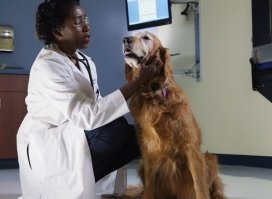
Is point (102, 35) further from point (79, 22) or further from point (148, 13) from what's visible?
point (79, 22)

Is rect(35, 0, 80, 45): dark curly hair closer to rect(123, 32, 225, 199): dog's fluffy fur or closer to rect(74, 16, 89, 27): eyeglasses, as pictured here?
rect(74, 16, 89, 27): eyeglasses

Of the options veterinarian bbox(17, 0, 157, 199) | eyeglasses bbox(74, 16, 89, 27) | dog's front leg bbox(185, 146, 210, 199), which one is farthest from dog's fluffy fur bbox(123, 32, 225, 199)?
eyeglasses bbox(74, 16, 89, 27)

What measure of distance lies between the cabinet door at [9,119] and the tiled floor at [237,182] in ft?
0.67

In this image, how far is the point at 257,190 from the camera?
246 cm

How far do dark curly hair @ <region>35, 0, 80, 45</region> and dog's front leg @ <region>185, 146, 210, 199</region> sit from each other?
2.73 feet

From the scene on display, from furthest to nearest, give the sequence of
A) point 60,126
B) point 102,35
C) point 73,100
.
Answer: point 102,35
point 60,126
point 73,100

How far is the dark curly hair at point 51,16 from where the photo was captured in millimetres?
1788

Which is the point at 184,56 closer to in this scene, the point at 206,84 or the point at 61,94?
the point at 206,84

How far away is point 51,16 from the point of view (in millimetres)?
1803

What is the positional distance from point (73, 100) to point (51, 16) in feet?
1.52

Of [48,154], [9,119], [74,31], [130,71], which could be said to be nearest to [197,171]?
[130,71]

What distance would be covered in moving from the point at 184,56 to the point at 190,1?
53 centimetres

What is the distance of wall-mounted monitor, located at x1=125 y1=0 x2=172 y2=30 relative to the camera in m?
2.94

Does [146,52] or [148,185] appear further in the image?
[148,185]
